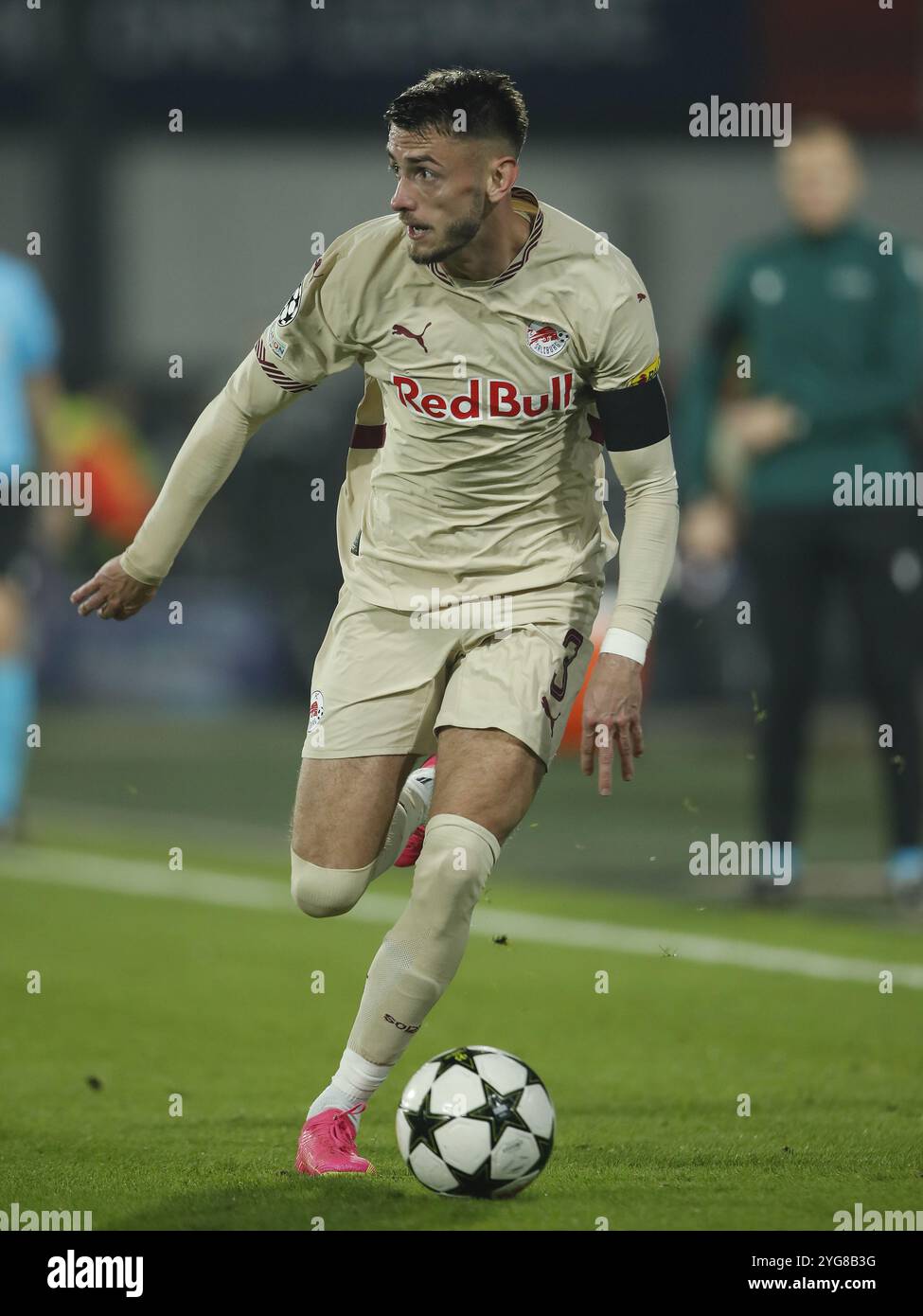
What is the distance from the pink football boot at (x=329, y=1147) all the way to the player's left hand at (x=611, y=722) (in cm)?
82

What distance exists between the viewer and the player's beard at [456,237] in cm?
448

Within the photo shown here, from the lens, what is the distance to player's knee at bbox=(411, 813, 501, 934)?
4.45 m

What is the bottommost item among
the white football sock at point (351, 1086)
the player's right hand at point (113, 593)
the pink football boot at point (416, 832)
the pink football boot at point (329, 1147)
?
the pink football boot at point (329, 1147)

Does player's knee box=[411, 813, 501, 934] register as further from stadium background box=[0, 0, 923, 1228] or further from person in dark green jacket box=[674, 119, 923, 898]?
person in dark green jacket box=[674, 119, 923, 898]

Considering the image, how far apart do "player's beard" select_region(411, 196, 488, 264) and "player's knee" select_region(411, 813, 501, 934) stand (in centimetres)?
108

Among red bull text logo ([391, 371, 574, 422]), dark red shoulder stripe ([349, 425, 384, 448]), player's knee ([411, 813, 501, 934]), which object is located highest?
dark red shoulder stripe ([349, 425, 384, 448])

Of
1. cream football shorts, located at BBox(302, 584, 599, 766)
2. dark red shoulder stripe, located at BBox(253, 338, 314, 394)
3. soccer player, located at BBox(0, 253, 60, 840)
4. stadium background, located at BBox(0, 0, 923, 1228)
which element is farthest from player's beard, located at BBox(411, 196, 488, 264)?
soccer player, located at BBox(0, 253, 60, 840)

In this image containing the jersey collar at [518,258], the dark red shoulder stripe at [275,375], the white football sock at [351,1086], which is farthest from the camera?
the dark red shoulder stripe at [275,375]

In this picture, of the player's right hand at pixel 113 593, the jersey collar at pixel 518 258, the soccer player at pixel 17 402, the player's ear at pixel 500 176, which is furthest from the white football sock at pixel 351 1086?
the soccer player at pixel 17 402

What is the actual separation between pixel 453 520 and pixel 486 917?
11.7 ft

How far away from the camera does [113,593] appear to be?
4.93 metres

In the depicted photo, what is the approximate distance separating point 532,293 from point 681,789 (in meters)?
7.31

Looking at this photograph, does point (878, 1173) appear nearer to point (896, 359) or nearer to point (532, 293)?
point (532, 293)

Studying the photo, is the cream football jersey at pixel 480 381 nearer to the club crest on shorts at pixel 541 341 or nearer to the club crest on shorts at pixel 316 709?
the club crest on shorts at pixel 541 341
